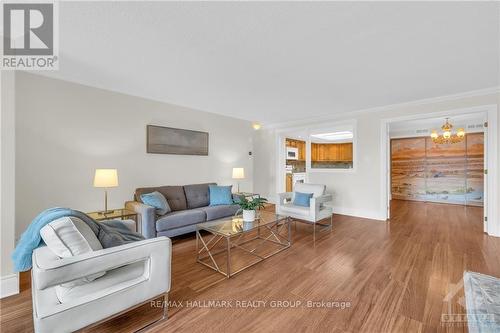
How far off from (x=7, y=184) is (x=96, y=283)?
1.48 m

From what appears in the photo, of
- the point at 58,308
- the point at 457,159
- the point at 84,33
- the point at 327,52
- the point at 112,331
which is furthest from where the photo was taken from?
the point at 457,159

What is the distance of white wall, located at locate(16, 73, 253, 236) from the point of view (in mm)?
2842

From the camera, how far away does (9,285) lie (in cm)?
197

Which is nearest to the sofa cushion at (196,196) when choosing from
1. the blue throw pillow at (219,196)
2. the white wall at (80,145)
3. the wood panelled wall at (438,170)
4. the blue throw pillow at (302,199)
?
the blue throw pillow at (219,196)

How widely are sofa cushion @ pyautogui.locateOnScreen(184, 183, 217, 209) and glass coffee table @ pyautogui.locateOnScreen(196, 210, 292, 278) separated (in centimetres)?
60

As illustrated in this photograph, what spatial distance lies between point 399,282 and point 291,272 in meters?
1.06

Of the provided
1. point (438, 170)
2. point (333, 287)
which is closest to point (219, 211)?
point (333, 287)

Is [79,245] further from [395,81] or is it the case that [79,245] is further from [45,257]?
[395,81]

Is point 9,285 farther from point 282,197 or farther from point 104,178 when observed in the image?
point 282,197

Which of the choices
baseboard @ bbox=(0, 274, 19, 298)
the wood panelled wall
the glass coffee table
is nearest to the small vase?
the glass coffee table

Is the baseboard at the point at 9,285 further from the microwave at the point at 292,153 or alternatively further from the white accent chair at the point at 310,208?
the microwave at the point at 292,153

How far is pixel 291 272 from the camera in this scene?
236 centimetres

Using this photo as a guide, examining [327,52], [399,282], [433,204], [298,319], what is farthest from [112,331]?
[433,204]

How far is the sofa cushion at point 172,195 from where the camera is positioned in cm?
360
